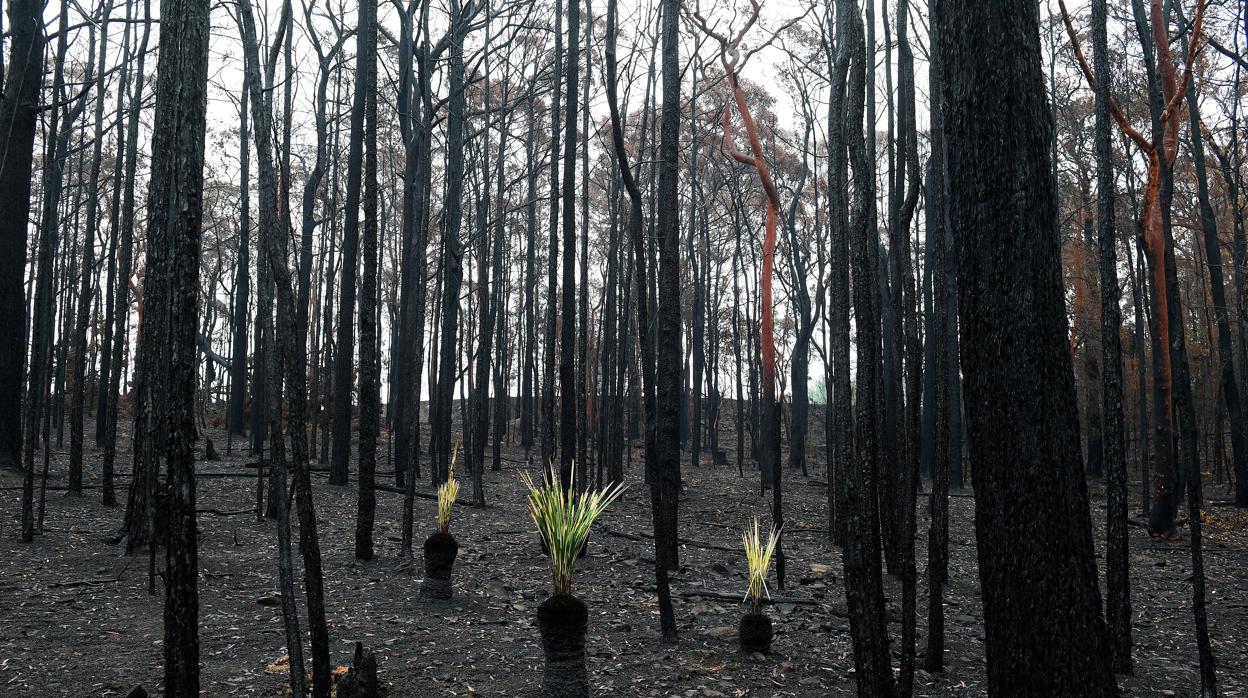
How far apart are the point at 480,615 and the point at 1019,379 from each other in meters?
4.63

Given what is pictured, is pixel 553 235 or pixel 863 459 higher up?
pixel 553 235

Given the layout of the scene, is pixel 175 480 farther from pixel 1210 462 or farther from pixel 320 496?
pixel 1210 462

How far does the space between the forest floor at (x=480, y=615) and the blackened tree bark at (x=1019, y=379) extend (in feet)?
8.52

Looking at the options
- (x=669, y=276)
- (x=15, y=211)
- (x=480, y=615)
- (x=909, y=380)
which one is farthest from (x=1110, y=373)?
(x=15, y=211)

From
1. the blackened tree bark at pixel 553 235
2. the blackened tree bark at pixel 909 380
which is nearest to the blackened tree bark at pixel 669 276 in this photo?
the blackened tree bark at pixel 909 380

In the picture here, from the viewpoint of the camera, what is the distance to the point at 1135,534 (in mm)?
11812

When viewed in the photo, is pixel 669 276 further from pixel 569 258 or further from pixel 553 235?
pixel 553 235

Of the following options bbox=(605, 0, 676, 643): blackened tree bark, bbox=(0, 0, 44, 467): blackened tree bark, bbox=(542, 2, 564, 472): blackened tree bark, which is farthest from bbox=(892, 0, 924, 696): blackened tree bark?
bbox=(0, 0, 44, 467): blackened tree bark

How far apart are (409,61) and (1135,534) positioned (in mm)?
12912

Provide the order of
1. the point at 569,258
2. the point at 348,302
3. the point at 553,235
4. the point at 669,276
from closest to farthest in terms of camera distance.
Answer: the point at 669,276
the point at 569,258
the point at 553,235
the point at 348,302

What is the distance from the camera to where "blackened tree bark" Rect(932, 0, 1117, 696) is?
89.6 inches

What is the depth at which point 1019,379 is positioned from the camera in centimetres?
234

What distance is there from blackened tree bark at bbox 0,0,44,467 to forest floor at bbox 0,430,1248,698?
2.69 feet

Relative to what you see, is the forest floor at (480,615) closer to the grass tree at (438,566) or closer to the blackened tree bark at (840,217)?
the grass tree at (438,566)
